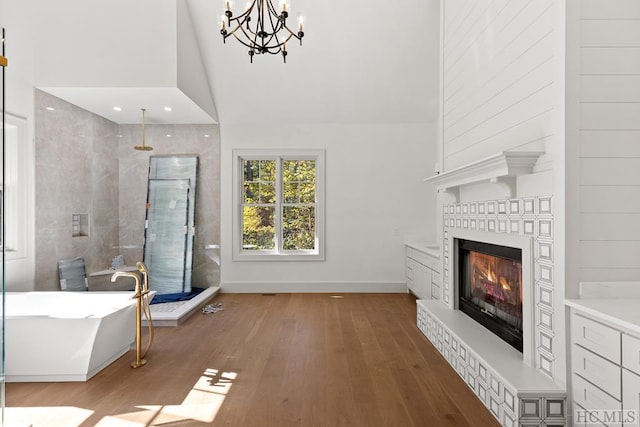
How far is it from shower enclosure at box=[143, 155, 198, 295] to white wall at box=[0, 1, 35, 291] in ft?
5.35

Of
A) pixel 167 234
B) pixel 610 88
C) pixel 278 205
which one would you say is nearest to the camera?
pixel 610 88

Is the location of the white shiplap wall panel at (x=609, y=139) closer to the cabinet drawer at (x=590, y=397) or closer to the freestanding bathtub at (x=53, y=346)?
the cabinet drawer at (x=590, y=397)

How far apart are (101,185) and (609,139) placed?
227 inches

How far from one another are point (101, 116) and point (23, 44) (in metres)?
1.58

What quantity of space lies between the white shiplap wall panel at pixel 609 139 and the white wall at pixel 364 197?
154 inches

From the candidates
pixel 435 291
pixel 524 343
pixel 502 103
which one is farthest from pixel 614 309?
pixel 435 291

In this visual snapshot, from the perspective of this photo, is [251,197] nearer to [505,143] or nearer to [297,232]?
[297,232]

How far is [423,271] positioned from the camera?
495cm

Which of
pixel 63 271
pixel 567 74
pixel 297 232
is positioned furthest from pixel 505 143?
pixel 63 271

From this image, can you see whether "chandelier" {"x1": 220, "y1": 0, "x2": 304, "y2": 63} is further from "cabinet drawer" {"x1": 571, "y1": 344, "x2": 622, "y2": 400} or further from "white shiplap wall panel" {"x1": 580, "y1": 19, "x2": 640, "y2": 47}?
"cabinet drawer" {"x1": 571, "y1": 344, "x2": 622, "y2": 400}

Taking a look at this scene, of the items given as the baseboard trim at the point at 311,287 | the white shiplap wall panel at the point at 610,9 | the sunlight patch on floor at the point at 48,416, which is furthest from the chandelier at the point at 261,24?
the baseboard trim at the point at 311,287

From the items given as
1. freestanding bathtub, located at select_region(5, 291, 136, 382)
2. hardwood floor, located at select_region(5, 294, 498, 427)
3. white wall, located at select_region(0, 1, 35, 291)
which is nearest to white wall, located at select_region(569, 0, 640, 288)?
hardwood floor, located at select_region(5, 294, 498, 427)

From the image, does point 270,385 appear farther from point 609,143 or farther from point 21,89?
point 21,89

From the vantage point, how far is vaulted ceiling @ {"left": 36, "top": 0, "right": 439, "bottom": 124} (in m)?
3.85
